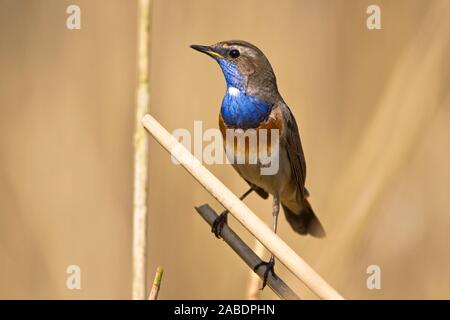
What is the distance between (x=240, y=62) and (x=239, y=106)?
0.31m

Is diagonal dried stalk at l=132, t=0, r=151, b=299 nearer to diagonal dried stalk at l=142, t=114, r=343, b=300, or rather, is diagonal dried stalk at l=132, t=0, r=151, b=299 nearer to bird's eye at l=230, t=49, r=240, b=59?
diagonal dried stalk at l=142, t=114, r=343, b=300

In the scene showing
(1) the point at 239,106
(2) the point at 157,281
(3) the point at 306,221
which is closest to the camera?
(2) the point at 157,281

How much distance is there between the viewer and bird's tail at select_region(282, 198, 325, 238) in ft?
18.0

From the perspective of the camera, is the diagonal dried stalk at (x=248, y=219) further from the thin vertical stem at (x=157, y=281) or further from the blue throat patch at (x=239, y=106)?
the blue throat patch at (x=239, y=106)

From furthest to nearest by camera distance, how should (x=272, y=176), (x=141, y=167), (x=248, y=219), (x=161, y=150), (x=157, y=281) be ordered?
(x=161, y=150) → (x=272, y=176) → (x=141, y=167) → (x=248, y=219) → (x=157, y=281)

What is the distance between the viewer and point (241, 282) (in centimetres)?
572

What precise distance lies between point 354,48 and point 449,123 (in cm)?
102

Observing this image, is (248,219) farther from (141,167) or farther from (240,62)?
(240,62)

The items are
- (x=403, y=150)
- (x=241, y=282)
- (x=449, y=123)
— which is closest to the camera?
(x=403, y=150)

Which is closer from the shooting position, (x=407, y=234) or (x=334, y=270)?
(x=334, y=270)

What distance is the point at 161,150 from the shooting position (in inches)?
238

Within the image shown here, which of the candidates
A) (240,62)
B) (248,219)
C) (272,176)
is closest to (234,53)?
(240,62)

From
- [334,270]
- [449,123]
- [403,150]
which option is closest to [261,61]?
[403,150]

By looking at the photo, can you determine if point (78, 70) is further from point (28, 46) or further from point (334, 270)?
point (334, 270)
